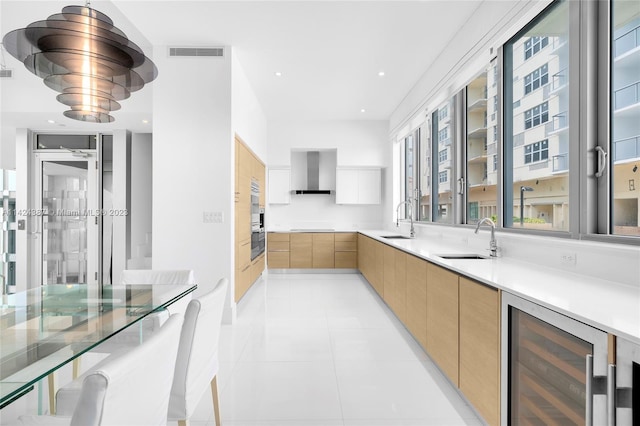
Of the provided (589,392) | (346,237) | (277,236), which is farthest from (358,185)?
(589,392)

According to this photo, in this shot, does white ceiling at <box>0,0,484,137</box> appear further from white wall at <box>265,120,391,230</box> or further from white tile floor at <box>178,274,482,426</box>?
white tile floor at <box>178,274,482,426</box>

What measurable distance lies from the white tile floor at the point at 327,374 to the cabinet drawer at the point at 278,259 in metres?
2.20

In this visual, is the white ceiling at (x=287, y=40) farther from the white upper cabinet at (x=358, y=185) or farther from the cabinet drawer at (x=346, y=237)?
the cabinet drawer at (x=346, y=237)

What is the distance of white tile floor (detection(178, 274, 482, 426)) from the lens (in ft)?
6.34

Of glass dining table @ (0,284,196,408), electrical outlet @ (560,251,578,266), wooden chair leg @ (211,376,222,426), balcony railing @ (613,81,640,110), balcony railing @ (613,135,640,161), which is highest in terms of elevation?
balcony railing @ (613,81,640,110)

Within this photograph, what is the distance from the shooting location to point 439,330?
7.57ft

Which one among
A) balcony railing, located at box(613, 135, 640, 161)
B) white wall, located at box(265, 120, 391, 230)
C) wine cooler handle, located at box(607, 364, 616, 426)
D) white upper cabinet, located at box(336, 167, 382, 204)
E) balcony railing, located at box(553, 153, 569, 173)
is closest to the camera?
wine cooler handle, located at box(607, 364, 616, 426)

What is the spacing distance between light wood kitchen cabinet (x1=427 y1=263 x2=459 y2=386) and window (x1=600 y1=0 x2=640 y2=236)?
884mm

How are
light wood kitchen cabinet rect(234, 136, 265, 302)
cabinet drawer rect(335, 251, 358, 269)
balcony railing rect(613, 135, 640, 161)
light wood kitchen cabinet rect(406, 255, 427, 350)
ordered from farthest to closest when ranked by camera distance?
cabinet drawer rect(335, 251, 358, 269) → light wood kitchen cabinet rect(234, 136, 265, 302) → light wood kitchen cabinet rect(406, 255, 427, 350) → balcony railing rect(613, 135, 640, 161)

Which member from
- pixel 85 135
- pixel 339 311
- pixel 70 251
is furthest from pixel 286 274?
pixel 85 135

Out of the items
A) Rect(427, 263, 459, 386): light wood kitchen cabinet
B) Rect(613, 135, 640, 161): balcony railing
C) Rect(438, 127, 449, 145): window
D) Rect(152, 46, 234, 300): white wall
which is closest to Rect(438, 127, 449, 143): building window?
Rect(438, 127, 449, 145): window

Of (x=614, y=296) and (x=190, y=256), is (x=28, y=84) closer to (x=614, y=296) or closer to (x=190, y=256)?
(x=190, y=256)

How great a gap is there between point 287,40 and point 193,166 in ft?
5.41

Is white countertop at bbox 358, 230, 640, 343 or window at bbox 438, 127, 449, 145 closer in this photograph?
white countertop at bbox 358, 230, 640, 343
